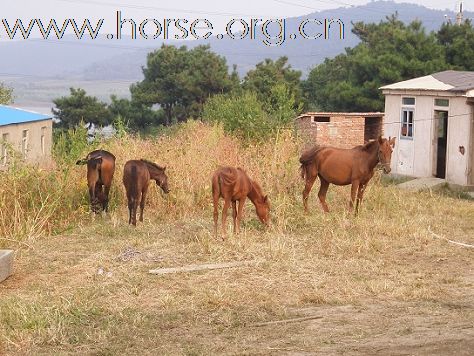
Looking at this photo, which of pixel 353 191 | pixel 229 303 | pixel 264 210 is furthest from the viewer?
pixel 353 191

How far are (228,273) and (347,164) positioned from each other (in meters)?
5.13

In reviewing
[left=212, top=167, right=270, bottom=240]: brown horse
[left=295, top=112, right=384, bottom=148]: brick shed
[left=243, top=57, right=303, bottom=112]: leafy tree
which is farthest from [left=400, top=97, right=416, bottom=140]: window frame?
[left=243, top=57, right=303, bottom=112]: leafy tree

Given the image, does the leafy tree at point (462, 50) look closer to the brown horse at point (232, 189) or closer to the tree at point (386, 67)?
the tree at point (386, 67)

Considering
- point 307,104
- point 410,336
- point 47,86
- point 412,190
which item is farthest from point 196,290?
point 47,86

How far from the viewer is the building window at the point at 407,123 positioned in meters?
24.4

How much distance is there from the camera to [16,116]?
129ft

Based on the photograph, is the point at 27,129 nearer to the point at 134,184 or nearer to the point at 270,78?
the point at 270,78

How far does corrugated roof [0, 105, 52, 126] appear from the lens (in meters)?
36.8

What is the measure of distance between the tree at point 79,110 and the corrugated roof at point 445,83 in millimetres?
26900

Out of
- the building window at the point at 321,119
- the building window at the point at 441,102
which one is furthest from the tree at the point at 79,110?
the building window at the point at 441,102

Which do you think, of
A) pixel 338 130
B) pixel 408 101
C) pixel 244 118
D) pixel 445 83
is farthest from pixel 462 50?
pixel 244 118

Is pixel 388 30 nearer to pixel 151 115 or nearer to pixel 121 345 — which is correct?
pixel 151 115

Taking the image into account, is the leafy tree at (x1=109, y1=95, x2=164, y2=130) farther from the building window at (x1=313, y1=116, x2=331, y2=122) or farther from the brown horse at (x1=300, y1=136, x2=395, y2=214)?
the brown horse at (x1=300, y1=136, x2=395, y2=214)

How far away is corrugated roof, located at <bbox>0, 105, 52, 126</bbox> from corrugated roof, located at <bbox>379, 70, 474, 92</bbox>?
1743 cm
